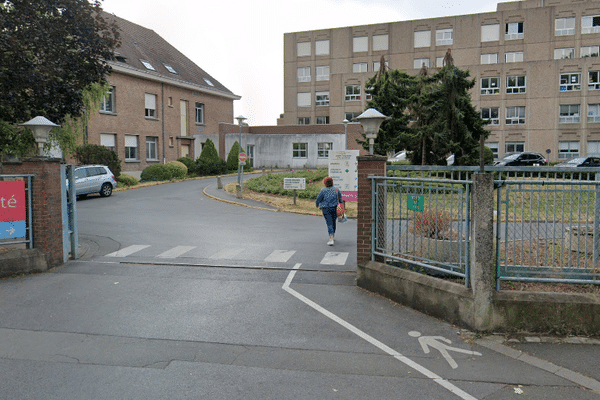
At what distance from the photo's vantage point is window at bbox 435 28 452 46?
56.3 meters

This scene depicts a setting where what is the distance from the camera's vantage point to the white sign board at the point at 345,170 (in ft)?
65.9

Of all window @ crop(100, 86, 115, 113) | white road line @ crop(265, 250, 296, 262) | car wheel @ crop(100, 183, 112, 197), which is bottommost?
white road line @ crop(265, 250, 296, 262)

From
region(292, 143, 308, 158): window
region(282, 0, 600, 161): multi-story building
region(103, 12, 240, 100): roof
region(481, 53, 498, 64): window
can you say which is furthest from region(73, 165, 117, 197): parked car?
region(481, 53, 498, 64): window

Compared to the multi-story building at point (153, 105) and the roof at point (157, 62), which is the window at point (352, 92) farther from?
the multi-story building at point (153, 105)

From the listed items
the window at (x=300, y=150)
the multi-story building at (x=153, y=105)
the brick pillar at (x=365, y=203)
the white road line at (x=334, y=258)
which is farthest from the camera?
the window at (x=300, y=150)

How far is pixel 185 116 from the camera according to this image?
43.0 meters

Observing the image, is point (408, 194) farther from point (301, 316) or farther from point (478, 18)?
point (478, 18)

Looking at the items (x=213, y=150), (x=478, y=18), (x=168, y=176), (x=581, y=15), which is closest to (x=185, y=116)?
(x=213, y=150)

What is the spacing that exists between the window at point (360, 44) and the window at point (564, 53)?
20731 millimetres

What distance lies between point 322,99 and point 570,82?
27.4 meters

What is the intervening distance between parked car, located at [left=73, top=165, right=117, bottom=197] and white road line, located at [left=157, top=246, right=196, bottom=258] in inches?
535

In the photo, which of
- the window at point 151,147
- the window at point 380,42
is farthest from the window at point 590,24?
the window at point 151,147

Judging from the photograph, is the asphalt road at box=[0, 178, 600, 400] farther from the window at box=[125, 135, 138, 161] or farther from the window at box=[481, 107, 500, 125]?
the window at box=[481, 107, 500, 125]

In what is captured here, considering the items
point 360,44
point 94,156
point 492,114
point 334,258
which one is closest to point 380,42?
point 360,44
